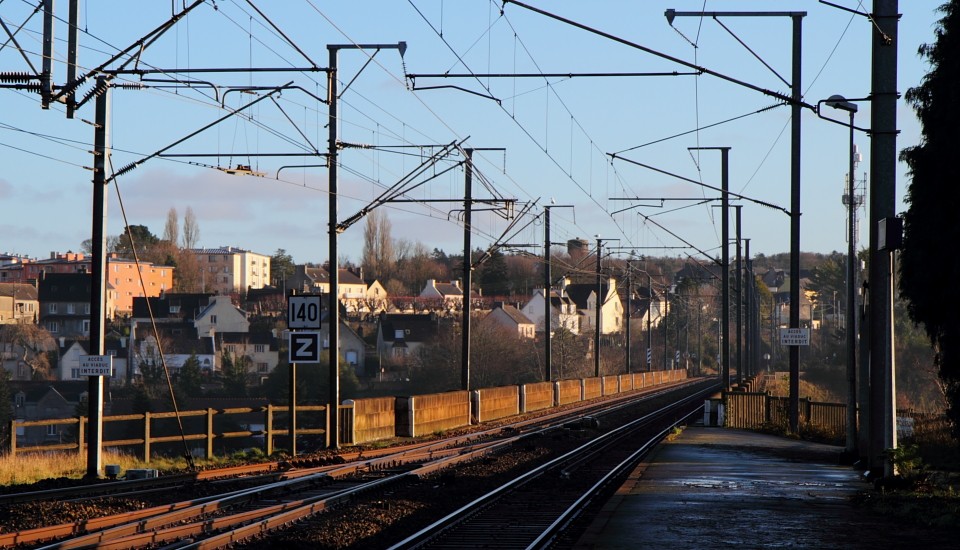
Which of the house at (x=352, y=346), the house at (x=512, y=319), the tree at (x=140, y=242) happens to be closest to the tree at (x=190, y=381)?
the house at (x=352, y=346)

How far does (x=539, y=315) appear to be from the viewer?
152m

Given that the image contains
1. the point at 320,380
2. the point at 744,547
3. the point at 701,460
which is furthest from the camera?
the point at 320,380

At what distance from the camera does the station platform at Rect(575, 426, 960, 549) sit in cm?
1351

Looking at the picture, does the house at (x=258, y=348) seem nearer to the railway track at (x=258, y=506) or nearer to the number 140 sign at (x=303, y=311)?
the railway track at (x=258, y=506)

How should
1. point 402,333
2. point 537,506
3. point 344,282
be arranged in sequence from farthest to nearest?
point 344,282
point 402,333
point 537,506

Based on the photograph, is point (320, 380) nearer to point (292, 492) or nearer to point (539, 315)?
point (292, 492)

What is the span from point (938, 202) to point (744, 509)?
13.3 meters

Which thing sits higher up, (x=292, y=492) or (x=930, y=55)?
(x=930, y=55)

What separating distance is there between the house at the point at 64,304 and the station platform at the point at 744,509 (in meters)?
108

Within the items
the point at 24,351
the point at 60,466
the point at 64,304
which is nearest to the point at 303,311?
the point at 60,466

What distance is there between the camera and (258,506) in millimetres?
15906

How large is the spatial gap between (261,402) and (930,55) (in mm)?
60273

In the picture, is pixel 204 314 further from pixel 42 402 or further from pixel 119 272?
pixel 119 272

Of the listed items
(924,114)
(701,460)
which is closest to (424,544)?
(701,460)
